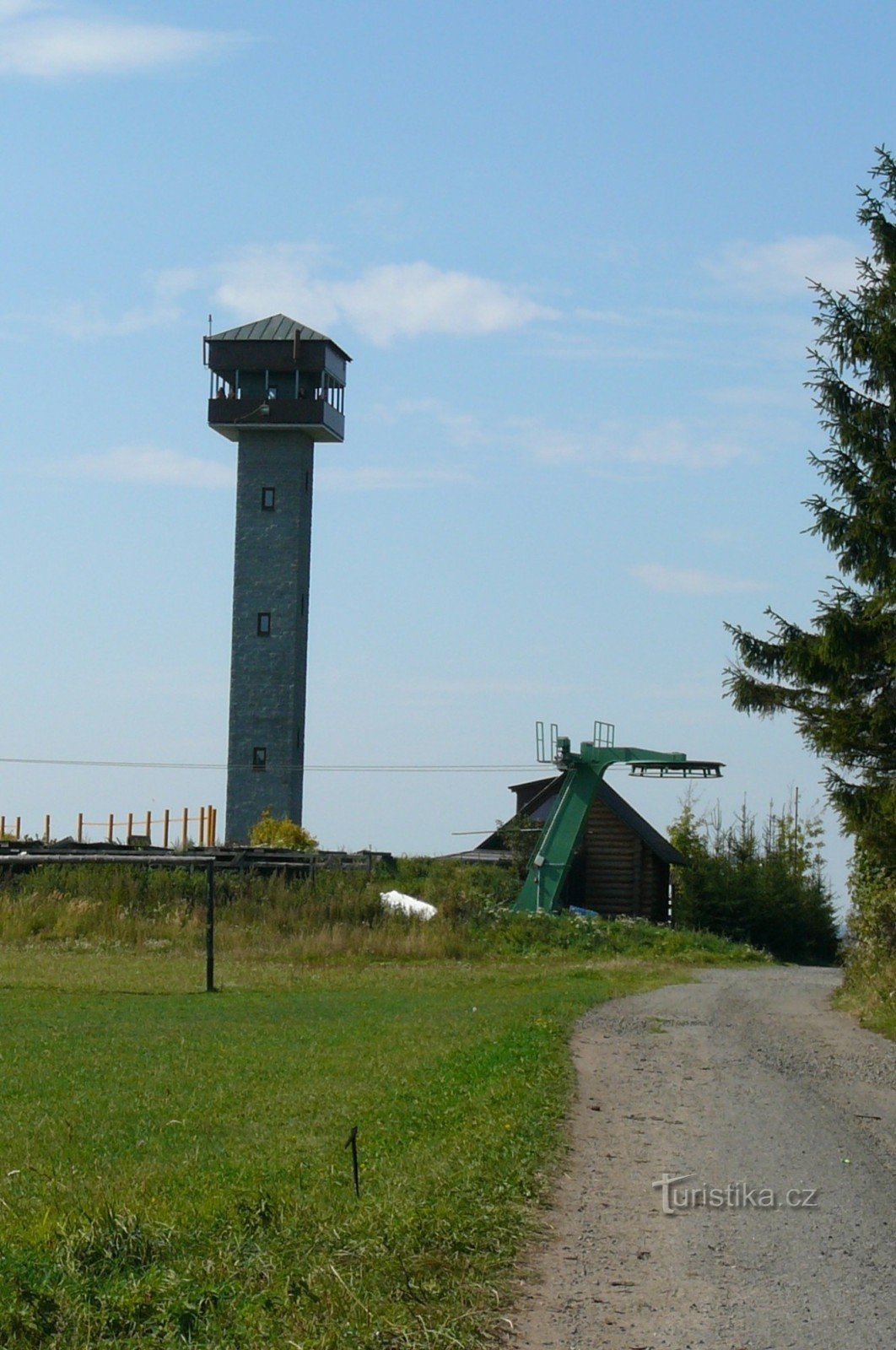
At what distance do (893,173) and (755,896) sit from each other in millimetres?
36603

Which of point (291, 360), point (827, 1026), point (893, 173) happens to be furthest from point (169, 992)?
point (291, 360)

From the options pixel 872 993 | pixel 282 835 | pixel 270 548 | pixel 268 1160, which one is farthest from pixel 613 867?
pixel 268 1160

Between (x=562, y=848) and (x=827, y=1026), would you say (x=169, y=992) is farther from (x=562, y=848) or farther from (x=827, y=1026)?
(x=562, y=848)

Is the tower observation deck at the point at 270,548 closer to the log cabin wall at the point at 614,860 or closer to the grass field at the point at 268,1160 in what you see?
the log cabin wall at the point at 614,860

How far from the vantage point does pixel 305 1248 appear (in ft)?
22.0

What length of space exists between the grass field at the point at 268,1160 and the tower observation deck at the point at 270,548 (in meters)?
36.1

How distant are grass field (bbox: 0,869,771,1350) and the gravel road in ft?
0.98

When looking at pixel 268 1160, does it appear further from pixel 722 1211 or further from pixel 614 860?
pixel 614 860

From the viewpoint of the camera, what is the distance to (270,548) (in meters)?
61.2

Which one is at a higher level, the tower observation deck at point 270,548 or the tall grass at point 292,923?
the tower observation deck at point 270,548

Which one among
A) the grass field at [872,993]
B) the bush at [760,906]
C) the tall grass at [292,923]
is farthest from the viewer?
the bush at [760,906]

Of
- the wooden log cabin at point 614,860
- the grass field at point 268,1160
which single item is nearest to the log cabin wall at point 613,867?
the wooden log cabin at point 614,860

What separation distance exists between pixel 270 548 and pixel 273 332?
33.8ft

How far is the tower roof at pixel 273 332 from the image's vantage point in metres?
64.4
